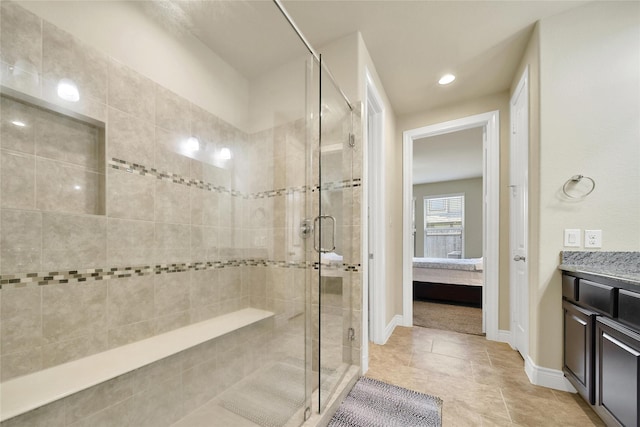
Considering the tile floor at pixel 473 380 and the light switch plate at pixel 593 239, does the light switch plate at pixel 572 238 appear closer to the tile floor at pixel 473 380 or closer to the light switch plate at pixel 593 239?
the light switch plate at pixel 593 239

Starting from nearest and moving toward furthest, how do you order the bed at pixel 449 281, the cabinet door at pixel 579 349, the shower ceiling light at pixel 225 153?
the cabinet door at pixel 579 349
the shower ceiling light at pixel 225 153
the bed at pixel 449 281

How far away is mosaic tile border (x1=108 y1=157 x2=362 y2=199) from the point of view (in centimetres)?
155

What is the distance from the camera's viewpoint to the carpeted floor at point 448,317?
3041mm

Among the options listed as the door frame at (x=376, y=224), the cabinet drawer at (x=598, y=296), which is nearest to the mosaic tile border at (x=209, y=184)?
the door frame at (x=376, y=224)

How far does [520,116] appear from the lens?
2352 mm

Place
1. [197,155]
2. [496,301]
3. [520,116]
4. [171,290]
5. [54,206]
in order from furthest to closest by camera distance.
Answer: [496,301] → [520,116] → [197,155] → [171,290] → [54,206]

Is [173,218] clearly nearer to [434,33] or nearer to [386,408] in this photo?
[386,408]

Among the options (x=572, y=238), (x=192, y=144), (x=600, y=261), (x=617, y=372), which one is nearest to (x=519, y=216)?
(x=572, y=238)

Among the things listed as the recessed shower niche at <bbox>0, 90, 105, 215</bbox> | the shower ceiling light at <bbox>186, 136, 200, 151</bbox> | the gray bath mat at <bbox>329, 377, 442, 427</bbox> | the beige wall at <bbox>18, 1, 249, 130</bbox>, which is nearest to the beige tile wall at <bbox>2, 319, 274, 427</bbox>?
the gray bath mat at <bbox>329, 377, 442, 427</bbox>

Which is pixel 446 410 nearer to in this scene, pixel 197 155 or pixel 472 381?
pixel 472 381

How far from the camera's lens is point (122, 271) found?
1517mm

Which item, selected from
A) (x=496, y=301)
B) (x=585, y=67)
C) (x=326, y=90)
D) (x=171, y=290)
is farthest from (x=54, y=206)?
(x=496, y=301)

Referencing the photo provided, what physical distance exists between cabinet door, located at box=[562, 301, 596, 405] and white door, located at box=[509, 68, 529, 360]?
334mm

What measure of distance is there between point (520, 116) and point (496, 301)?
1.80m
